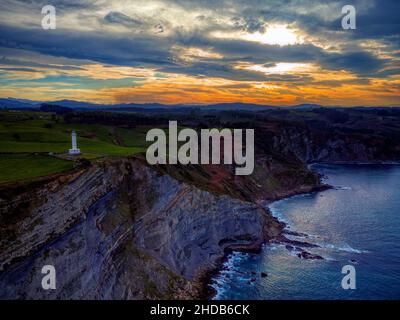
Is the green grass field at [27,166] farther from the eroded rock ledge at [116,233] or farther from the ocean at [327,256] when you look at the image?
the ocean at [327,256]

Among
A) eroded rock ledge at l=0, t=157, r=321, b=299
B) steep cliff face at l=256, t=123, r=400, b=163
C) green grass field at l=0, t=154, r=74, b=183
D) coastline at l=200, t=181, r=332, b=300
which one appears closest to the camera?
eroded rock ledge at l=0, t=157, r=321, b=299

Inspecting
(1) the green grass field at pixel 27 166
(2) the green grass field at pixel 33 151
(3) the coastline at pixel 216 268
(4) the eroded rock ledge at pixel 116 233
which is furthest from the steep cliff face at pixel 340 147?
(1) the green grass field at pixel 27 166

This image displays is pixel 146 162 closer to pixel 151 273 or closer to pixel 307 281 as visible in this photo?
pixel 151 273

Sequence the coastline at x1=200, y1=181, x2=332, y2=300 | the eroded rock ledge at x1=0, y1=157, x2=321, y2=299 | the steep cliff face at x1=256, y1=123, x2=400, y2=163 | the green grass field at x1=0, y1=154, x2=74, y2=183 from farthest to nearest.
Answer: the steep cliff face at x1=256, y1=123, x2=400, y2=163 → the coastline at x1=200, y1=181, x2=332, y2=300 → the green grass field at x1=0, y1=154, x2=74, y2=183 → the eroded rock ledge at x1=0, y1=157, x2=321, y2=299

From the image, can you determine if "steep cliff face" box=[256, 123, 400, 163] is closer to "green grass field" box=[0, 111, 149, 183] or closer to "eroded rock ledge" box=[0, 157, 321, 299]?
"eroded rock ledge" box=[0, 157, 321, 299]

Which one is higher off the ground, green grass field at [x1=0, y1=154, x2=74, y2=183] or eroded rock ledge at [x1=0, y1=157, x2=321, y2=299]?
green grass field at [x1=0, y1=154, x2=74, y2=183]

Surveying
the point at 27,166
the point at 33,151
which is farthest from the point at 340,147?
the point at 27,166

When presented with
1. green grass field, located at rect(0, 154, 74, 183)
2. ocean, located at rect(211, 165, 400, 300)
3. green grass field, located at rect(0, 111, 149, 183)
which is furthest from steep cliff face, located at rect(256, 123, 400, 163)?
green grass field, located at rect(0, 154, 74, 183)

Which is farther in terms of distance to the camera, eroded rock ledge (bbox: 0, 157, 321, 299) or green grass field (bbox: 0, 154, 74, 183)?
green grass field (bbox: 0, 154, 74, 183)

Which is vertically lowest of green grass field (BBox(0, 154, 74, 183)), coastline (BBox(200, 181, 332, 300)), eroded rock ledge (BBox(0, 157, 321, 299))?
coastline (BBox(200, 181, 332, 300))
